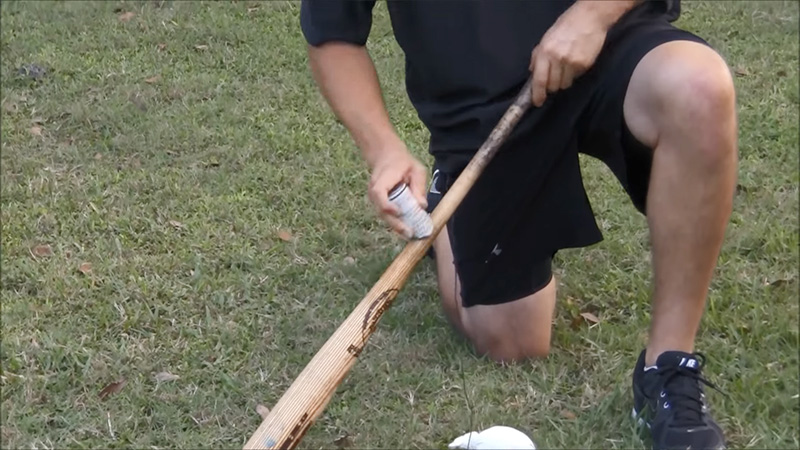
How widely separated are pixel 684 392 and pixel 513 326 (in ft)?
1.64

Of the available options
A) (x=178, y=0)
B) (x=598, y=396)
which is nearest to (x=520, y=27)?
(x=598, y=396)

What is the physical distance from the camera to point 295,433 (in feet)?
5.94

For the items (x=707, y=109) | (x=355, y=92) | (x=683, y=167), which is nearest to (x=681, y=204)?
(x=683, y=167)

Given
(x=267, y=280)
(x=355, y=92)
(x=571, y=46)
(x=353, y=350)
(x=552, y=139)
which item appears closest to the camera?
(x=353, y=350)

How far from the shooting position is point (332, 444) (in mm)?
2266

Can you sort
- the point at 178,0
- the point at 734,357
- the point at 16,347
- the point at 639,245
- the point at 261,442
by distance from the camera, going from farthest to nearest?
the point at 178,0, the point at 639,245, the point at 16,347, the point at 734,357, the point at 261,442

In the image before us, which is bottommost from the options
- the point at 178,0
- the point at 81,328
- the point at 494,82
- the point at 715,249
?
the point at 178,0

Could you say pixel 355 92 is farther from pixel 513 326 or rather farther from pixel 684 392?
pixel 684 392

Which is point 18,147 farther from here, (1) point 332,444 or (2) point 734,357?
(2) point 734,357

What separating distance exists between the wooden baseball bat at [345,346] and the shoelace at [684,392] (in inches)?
23.4

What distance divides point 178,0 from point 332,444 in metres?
3.98

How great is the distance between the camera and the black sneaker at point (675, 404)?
2078mm

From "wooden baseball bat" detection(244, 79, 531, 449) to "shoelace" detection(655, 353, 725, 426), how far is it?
59 centimetres

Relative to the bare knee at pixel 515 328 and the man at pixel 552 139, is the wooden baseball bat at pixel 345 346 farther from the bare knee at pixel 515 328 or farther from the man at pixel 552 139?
the bare knee at pixel 515 328
